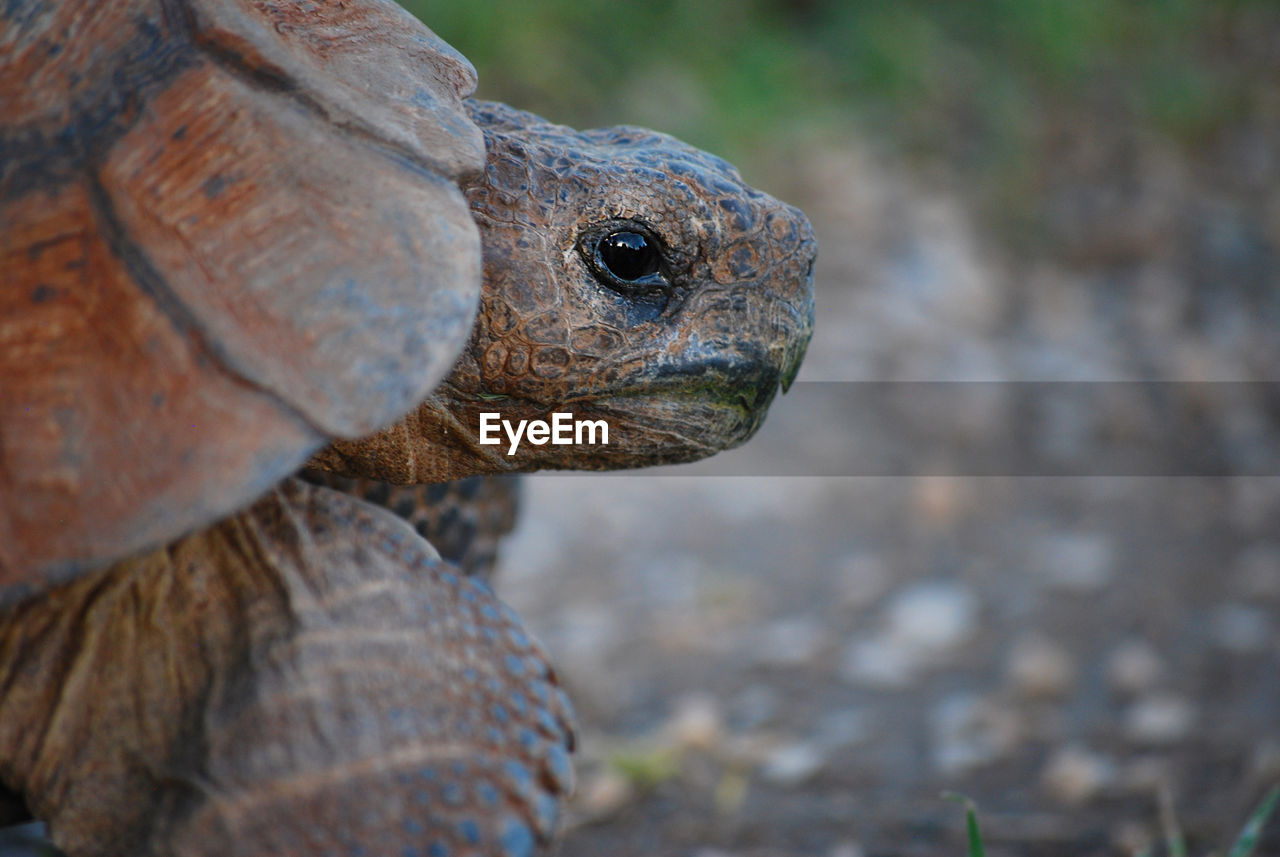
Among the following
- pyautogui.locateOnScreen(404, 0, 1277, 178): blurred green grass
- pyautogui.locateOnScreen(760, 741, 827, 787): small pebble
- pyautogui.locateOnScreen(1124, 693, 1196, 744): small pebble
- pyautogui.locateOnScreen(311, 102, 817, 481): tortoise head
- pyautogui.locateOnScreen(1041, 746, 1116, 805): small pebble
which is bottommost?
pyautogui.locateOnScreen(1041, 746, 1116, 805): small pebble

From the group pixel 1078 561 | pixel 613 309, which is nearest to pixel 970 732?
pixel 1078 561

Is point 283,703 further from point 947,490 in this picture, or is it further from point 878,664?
point 947,490

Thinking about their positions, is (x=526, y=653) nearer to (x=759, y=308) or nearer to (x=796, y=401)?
(x=759, y=308)

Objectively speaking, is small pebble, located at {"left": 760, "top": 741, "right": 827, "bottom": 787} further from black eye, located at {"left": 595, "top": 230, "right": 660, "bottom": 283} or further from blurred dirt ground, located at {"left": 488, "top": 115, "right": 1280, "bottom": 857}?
black eye, located at {"left": 595, "top": 230, "right": 660, "bottom": 283}

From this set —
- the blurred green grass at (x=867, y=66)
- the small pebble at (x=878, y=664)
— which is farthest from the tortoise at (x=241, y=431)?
the blurred green grass at (x=867, y=66)

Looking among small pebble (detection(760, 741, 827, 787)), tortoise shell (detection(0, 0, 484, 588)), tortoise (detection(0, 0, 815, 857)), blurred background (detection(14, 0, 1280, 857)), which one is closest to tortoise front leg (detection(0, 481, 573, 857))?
tortoise (detection(0, 0, 815, 857))

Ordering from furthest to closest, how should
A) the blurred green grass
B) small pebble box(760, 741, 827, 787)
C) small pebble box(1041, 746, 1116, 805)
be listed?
the blurred green grass < small pebble box(760, 741, 827, 787) < small pebble box(1041, 746, 1116, 805)
